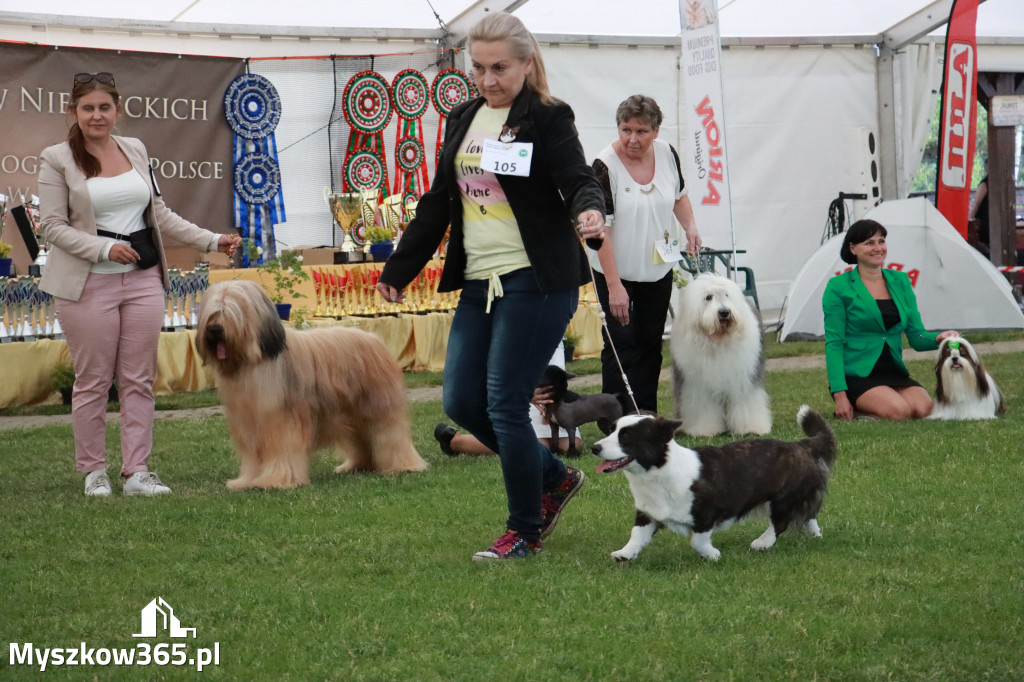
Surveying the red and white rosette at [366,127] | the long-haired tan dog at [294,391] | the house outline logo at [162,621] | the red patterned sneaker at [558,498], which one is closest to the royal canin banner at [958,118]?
the red and white rosette at [366,127]

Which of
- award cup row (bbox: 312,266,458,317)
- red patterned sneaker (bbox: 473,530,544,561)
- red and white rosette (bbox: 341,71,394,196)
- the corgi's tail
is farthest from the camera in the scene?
red and white rosette (bbox: 341,71,394,196)

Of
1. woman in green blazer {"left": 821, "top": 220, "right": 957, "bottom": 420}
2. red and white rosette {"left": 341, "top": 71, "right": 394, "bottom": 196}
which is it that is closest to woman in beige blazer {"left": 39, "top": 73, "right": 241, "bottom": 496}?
woman in green blazer {"left": 821, "top": 220, "right": 957, "bottom": 420}

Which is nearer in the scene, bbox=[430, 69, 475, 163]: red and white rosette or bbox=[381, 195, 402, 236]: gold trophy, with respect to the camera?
bbox=[381, 195, 402, 236]: gold trophy

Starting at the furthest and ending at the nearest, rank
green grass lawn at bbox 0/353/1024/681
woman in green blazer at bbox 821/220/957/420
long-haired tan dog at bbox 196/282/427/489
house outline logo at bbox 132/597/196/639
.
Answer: woman in green blazer at bbox 821/220/957/420 → long-haired tan dog at bbox 196/282/427/489 → house outline logo at bbox 132/597/196/639 → green grass lawn at bbox 0/353/1024/681

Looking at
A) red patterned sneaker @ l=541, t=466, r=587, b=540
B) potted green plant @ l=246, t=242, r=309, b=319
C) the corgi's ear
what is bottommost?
red patterned sneaker @ l=541, t=466, r=587, b=540

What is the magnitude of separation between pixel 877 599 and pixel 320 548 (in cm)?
186

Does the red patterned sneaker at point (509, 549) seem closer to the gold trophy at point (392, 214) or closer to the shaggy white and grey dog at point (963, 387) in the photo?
the shaggy white and grey dog at point (963, 387)

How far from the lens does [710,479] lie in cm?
355

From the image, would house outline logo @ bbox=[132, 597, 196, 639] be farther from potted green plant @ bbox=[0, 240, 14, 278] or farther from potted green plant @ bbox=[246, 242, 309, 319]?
potted green plant @ bbox=[0, 240, 14, 278]

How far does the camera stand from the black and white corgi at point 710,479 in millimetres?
3482

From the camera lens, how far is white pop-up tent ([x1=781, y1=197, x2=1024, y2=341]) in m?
11.2

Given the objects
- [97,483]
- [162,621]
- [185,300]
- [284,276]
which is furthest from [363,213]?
[162,621]

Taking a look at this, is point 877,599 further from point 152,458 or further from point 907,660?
point 152,458

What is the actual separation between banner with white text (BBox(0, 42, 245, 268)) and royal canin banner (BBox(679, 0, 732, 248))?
423cm
